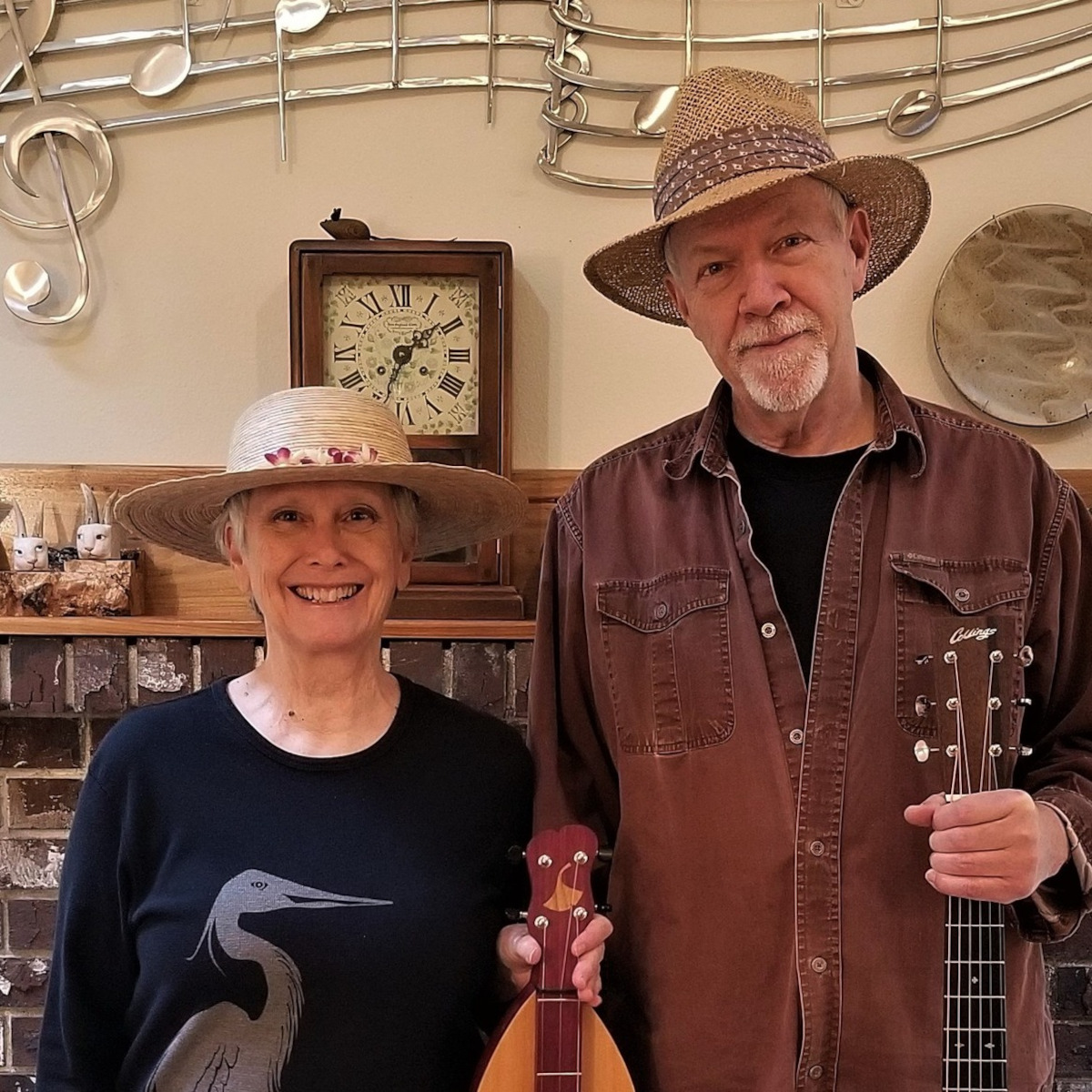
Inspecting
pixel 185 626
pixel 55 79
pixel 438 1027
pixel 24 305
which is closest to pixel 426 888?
pixel 438 1027

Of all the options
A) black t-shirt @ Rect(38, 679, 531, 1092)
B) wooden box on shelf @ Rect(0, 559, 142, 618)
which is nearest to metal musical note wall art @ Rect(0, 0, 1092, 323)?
wooden box on shelf @ Rect(0, 559, 142, 618)

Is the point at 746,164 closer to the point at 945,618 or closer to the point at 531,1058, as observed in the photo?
the point at 945,618

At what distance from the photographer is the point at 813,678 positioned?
1.12 m

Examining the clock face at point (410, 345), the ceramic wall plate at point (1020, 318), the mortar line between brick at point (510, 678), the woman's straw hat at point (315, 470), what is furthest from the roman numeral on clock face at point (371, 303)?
the ceramic wall plate at point (1020, 318)

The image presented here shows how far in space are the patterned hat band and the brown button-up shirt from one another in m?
0.26

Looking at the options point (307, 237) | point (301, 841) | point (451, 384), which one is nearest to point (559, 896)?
point (301, 841)

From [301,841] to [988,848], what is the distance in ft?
2.27

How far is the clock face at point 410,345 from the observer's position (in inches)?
68.9

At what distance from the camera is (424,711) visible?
1.26 metres

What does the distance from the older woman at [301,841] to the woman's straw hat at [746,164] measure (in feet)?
1.29

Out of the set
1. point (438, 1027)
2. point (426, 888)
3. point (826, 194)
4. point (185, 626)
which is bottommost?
point (438, 1027)

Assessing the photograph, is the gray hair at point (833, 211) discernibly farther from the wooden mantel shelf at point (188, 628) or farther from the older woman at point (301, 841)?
the wooden mantel shelf at point (188, 628)

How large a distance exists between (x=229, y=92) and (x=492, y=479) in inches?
40.8

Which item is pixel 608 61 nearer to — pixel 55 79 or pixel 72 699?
pixel 55 79
